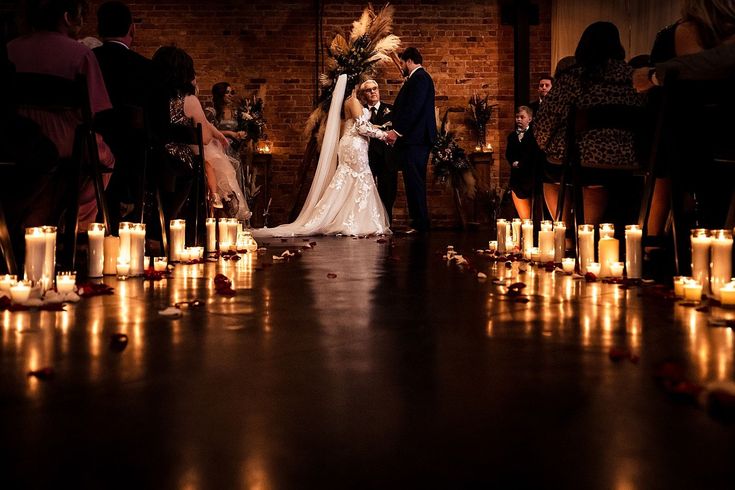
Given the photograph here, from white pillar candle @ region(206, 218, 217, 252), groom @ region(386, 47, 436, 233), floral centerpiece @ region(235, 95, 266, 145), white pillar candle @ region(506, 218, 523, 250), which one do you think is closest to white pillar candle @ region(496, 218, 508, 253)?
white pillar candle @ region(506, 218, 523, 250)

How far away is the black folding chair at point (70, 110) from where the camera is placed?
3.26 m

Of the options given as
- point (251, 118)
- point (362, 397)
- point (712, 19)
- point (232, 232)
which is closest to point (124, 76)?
point (232, 232)

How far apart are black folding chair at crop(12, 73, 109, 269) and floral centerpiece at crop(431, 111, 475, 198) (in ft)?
23.3

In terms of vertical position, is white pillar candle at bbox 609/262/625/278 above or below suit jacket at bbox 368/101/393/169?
below

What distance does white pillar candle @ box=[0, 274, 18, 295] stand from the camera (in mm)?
2605

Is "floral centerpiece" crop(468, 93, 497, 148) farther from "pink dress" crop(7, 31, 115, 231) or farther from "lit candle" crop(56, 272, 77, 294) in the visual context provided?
"lit candle" crop(56, 272, 77, 294)

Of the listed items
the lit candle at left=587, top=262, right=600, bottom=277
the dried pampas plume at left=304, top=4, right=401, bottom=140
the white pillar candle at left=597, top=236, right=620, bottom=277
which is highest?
the dried pampas plume at left=304, top=4, right=401, bottom=140

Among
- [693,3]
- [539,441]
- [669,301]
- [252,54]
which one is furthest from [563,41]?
[539,441]

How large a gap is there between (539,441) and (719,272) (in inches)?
71.6

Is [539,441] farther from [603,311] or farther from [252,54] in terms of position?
[252,54]

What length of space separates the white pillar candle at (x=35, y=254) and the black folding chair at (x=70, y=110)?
2.17ft

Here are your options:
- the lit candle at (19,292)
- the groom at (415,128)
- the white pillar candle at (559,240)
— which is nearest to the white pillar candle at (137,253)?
the lit candle at (19,292)

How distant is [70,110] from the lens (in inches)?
146

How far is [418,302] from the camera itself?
286cm
